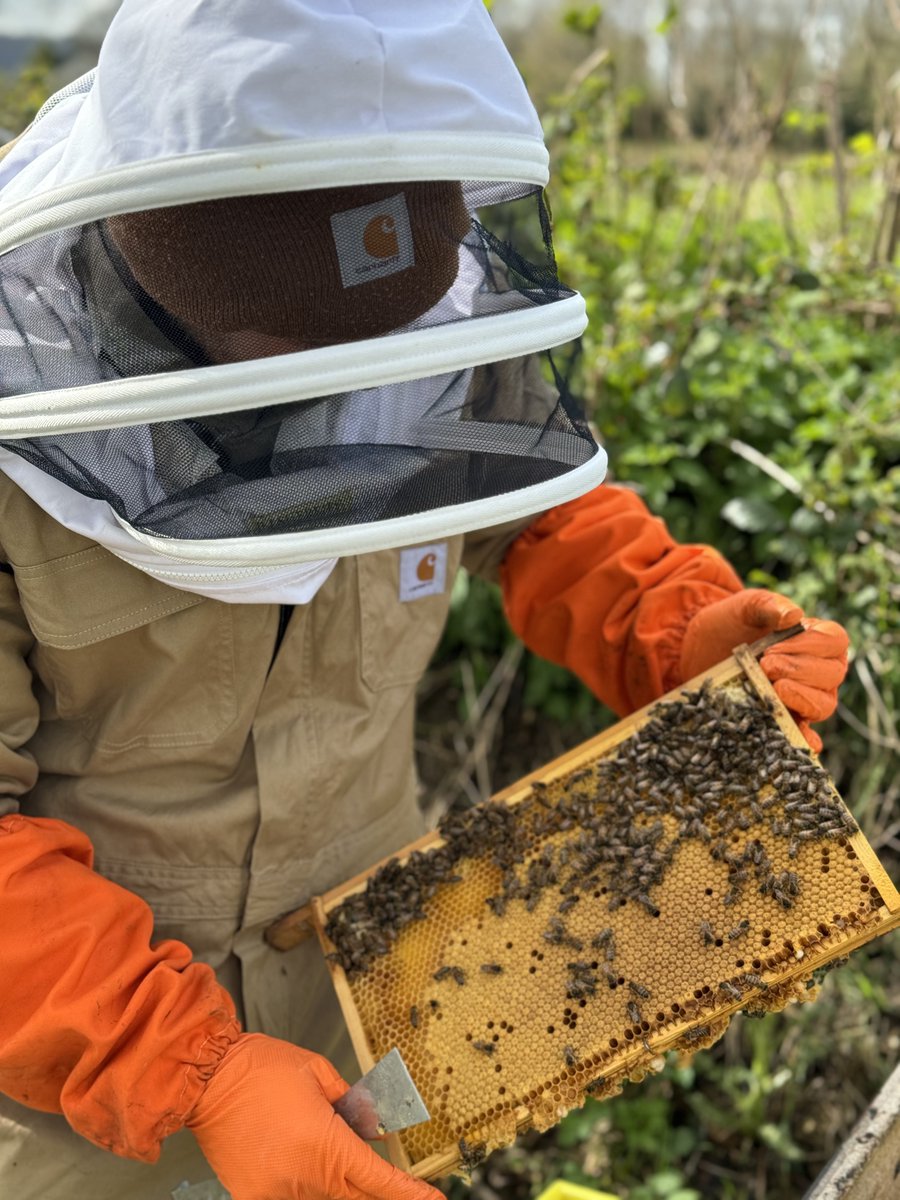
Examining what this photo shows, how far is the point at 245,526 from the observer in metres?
1.69

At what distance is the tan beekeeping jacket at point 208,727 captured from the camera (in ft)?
6.35

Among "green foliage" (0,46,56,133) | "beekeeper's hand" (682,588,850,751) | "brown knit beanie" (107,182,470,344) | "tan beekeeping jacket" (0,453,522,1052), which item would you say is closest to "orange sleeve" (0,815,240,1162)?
"tan beekeeping jacket" (0,453,522,1052)

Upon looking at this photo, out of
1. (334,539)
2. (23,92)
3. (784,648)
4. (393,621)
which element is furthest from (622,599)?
(23,92)

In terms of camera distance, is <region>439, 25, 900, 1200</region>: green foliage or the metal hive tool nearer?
the metal hive tool

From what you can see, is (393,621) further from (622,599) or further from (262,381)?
(262,381)

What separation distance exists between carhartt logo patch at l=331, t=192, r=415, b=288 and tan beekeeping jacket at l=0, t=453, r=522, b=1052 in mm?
785

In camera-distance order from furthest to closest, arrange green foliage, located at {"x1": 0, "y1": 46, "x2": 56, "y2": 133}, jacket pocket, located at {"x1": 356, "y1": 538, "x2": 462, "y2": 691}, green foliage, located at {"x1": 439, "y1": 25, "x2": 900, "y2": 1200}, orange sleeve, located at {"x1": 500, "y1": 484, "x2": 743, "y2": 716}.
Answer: green foliage, located at {"x1": 0, "y1": 46, "x2": 56, "y2": 133} < green foliage, located at {"x1": 439, "y1": 25, "x2": 900, "y2": 1200} < orange sleeve, located at {"x1": 500, "y1": 484, "x2": 743, "y2": 716} < jacket pocket, located at {"x1": 356, "y1": 538, "x2": 462, "y2": 691}

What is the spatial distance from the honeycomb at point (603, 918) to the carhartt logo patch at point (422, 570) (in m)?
0.54

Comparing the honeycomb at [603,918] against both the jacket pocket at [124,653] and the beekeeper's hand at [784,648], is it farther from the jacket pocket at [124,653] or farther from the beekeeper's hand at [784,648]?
the jacket pocket at [124,653]

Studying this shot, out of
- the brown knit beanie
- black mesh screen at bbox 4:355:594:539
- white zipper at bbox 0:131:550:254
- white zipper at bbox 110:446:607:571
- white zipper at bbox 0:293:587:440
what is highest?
white zipper at bbox 0:131:550:254

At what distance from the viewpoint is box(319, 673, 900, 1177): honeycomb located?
1861 millimetres

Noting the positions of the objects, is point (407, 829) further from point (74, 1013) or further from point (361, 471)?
point (361, 471)

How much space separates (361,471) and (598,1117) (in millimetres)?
2858

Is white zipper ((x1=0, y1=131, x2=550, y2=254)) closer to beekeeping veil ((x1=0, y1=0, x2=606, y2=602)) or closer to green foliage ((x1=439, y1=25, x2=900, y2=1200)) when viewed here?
beekeeping veil ((x1=0, y1=0, x2=606, y2=602))
